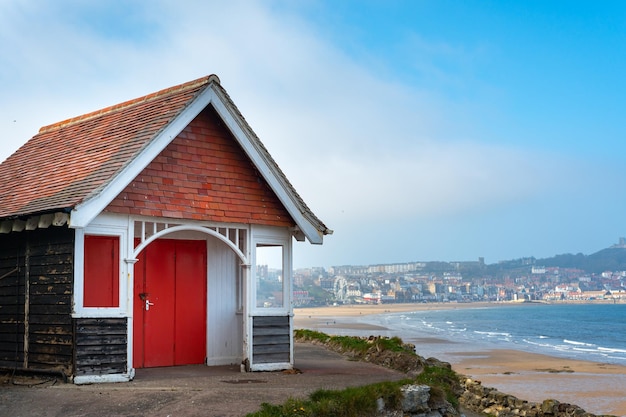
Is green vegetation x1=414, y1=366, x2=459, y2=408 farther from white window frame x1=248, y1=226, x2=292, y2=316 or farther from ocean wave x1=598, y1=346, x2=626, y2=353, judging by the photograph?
ocean wave x1=598, y1=346, x2=626, y2=353

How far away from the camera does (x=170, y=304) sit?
15.0 meters

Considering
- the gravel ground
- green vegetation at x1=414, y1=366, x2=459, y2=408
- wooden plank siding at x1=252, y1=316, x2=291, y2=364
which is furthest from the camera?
wooden plank siding at x1=252, y1=316, x2=291, y2=364

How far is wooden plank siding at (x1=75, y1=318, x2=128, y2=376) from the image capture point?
12.2 m

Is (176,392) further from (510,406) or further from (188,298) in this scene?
(510,406)

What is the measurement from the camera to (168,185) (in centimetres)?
1361

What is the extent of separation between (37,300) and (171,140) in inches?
137

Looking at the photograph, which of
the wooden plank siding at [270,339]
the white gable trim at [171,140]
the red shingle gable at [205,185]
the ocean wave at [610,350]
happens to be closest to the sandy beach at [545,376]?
the ocean wave at [610,350]

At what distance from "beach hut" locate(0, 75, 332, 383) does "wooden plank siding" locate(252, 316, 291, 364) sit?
0.09 ft

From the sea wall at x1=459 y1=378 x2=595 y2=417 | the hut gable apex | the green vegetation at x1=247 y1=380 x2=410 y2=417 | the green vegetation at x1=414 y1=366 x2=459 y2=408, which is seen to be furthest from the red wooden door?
the sea wall at x1=459 y1=378 x2=595 y2=417

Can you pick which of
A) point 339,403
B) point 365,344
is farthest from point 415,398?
point 365,344

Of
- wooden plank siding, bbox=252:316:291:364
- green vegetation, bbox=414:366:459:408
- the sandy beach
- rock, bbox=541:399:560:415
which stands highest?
wooden plank siding, bbox=252:316:291:364

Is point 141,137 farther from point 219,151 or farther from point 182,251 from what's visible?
point 182,251

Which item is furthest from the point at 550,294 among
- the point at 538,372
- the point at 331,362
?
the point at 331,362

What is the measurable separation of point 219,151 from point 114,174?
104 inches
